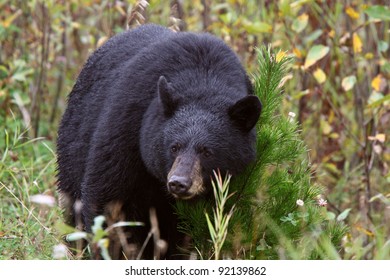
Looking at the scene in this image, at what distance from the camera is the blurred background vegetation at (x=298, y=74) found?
7574mm

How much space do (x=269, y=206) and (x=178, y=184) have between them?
2.86 feet

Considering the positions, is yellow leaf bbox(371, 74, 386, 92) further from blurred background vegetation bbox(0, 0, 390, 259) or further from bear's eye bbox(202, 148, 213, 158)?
bear's eye bbox(202, 148, 213, 158)

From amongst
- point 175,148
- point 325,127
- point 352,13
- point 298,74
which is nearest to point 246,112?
point 175,148

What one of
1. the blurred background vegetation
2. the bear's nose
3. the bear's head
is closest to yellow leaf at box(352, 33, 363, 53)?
the blurred background vegetation

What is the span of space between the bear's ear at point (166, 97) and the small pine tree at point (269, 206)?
58 centimetres

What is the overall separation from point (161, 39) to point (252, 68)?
115 inches

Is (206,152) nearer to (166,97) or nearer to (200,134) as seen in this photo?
(200,134)

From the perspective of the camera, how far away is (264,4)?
8.38 m

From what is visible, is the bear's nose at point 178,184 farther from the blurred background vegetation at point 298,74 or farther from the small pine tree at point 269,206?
the blurred background vegetation at point 298,74

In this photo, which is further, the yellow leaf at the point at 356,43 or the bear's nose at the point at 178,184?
the yellow leaf at the point at 356,43

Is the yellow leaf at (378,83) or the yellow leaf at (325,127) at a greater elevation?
the yellow leaf at (378,83)

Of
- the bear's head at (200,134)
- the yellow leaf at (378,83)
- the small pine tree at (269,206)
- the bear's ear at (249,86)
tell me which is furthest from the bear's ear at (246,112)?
the yellow leaf at (378,83)

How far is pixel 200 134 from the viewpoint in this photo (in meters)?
4.84

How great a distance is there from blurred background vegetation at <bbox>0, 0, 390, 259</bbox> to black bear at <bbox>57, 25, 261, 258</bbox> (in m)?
1.34
